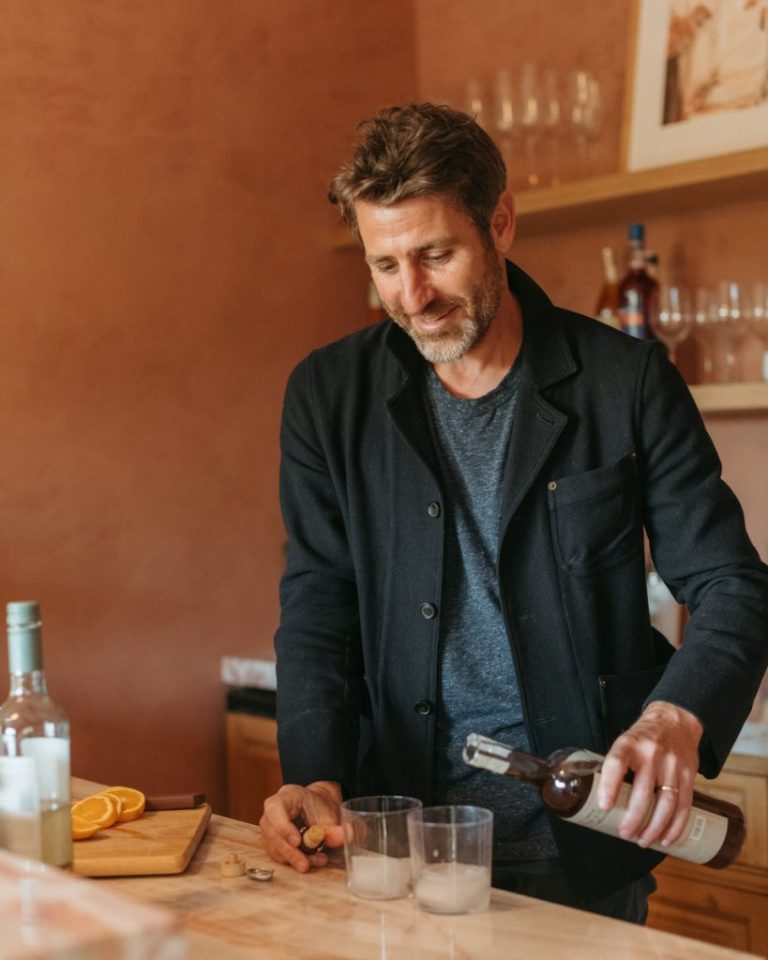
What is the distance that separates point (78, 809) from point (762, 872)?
1.40 metres

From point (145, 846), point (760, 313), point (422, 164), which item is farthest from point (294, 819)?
point (760, 313)

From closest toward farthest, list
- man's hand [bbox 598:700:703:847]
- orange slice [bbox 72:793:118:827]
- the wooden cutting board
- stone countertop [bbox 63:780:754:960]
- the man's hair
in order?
stone countertop [bbox 63:780:754:960], man's hand [bbox 598:700:703:847], the wooden cutting board, orange slice [bbox 72:793:118:827], the man's hair

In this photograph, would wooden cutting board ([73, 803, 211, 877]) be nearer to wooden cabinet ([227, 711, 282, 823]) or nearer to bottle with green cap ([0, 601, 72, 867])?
bottle with green cap ([0, 601, 72, 867])

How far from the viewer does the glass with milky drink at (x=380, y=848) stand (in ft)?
4.10

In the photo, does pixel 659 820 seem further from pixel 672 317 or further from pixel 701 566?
pixel 672 317

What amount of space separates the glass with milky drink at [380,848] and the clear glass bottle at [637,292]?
1.79 m

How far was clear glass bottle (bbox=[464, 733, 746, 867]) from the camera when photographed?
1204 mm

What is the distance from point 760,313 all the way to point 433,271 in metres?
1.30

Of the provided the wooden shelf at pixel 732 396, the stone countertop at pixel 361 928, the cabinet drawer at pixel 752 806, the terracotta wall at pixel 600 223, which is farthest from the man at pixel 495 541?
the terracotta wall at pixel 600 223

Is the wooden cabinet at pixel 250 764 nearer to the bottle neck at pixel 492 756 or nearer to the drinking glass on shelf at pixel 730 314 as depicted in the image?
the drinking glass on shelf at pixel 730 314

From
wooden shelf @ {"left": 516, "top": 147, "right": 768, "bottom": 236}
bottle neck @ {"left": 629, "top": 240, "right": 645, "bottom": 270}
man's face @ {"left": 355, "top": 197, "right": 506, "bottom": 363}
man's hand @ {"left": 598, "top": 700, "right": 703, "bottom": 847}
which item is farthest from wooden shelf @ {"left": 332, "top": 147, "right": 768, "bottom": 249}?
man's hand @ {"left": 598, "top": 700, "right": 703, "bottom": 847}

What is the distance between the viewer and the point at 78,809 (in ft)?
5.02

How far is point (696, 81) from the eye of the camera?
113 inches

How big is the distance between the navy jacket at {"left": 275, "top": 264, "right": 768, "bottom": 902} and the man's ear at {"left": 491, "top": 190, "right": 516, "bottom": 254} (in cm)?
9
